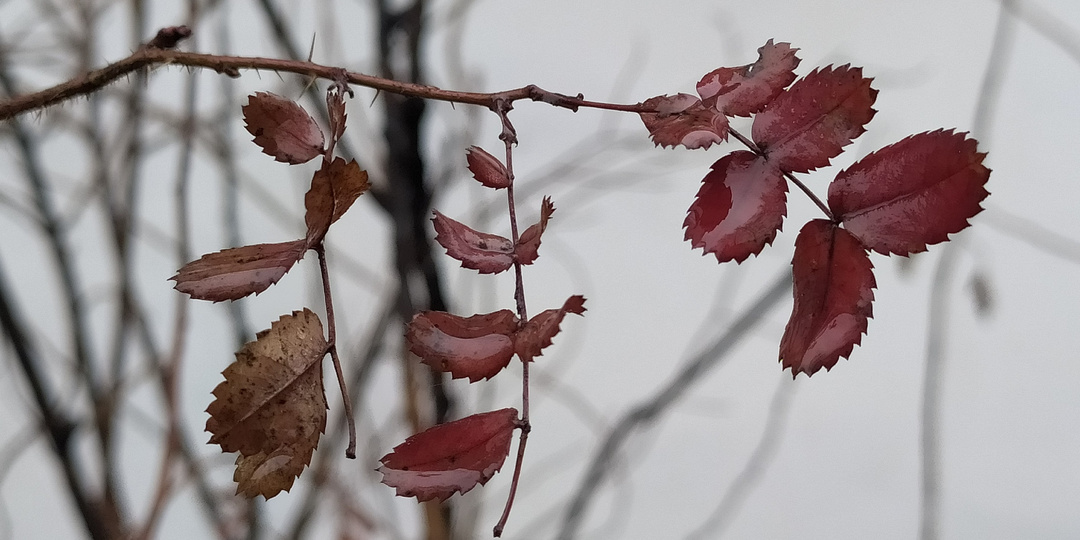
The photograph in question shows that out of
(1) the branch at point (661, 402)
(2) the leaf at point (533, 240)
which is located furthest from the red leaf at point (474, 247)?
(1) the branch at point (661, 402)

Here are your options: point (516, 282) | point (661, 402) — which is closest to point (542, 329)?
point (516, 282)

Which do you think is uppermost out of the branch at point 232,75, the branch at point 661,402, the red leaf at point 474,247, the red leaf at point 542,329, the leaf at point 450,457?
the branch at point 661,402

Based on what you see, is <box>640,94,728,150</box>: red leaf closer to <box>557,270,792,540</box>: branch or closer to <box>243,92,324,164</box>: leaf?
<box>243,92,324,164</box>: leaf

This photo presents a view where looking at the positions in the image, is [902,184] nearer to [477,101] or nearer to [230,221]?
[477,101]

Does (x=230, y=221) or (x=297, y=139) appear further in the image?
(x=230, y=221)

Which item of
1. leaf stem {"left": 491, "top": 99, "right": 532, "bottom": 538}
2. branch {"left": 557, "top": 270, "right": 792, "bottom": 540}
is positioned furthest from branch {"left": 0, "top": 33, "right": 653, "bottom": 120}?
branch {"left": 557, "top": 270, "right": 792, "bottom": 540}

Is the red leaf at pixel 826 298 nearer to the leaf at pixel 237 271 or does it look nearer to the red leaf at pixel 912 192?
the red leaf at pixel 912 192

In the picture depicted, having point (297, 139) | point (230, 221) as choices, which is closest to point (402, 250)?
point (230, 221)
